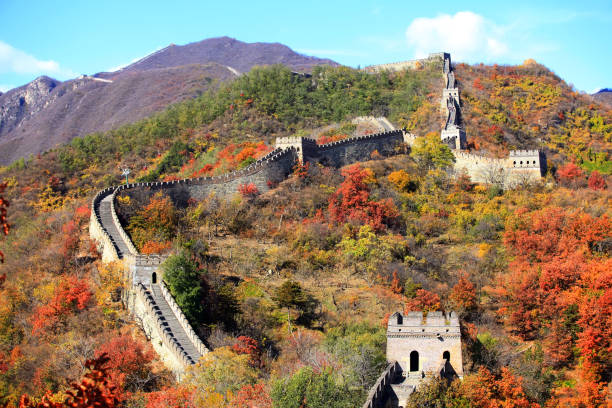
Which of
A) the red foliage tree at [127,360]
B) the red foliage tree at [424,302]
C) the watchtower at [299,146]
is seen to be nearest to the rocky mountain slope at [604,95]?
the watchtower at [299,146]

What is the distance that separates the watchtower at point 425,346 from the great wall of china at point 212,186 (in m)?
0.85

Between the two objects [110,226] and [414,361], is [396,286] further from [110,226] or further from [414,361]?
[110,226]

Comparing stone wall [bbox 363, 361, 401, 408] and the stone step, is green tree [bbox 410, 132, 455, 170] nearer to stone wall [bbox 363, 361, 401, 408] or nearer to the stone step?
the stone step

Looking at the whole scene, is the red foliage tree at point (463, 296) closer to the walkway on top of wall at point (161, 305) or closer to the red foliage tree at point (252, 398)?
the walkway on top of wall at point (161, 305)

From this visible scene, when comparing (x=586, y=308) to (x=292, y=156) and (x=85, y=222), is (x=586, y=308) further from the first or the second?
(x=85, y=222)

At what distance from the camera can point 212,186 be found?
56094mm

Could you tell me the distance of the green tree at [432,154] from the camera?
6575 centimetres

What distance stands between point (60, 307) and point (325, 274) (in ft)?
52.9

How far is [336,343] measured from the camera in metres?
36.5

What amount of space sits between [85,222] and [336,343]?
72.6 ft

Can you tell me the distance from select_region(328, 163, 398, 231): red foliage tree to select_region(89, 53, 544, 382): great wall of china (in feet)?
17.1

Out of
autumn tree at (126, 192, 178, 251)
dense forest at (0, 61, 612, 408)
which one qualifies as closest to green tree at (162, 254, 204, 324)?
dense forest at (0, 61, 612, 408)

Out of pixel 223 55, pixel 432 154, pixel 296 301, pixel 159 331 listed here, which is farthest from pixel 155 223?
pixel 223 55

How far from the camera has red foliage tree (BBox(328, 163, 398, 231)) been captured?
5475cm
